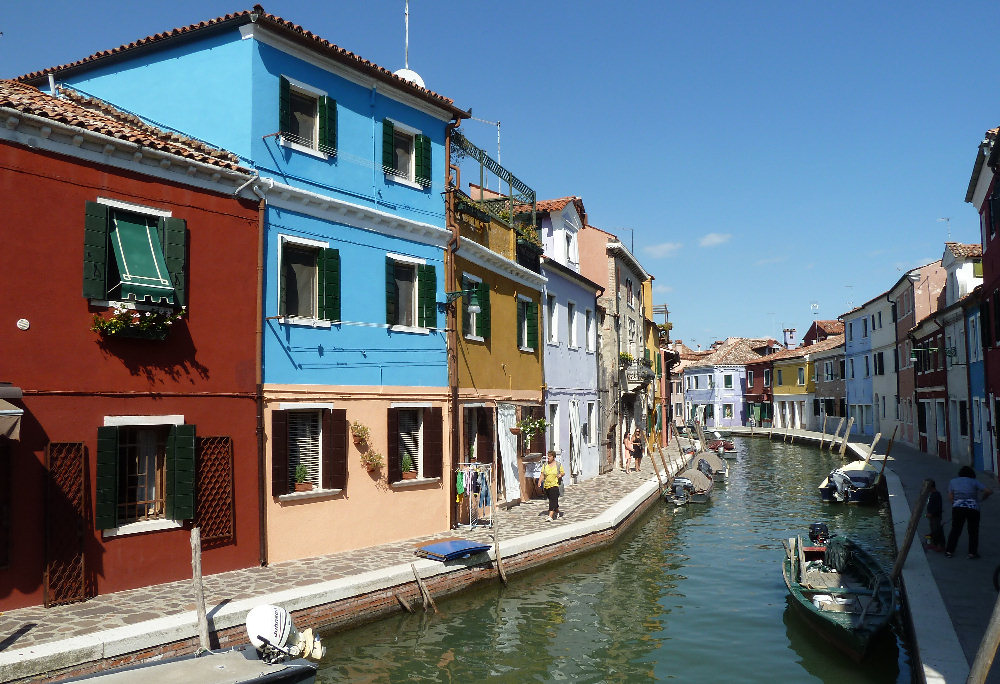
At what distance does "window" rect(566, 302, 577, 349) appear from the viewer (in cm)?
2744

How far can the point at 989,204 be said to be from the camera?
2348cm

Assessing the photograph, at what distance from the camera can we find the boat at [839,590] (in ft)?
35.8

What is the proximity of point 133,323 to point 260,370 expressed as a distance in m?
2.47

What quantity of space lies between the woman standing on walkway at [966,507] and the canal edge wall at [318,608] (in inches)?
287

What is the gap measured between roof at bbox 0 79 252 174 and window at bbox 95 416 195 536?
4.40m

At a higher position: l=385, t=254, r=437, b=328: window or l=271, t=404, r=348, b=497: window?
l=385, t=254, r=437, b=328: window

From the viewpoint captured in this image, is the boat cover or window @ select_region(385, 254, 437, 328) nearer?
the boat cover

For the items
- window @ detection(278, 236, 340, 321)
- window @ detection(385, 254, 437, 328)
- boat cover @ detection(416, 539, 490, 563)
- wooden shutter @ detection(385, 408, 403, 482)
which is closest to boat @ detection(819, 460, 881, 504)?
boat cover @ detection(416, 539, 490, 563)

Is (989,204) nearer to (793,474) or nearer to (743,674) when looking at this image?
(793,474)

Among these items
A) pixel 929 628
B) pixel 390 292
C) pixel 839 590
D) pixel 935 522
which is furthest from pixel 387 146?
pixel 935 522

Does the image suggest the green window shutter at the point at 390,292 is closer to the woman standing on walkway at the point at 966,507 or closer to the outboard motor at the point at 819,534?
the outboard motor at the point at 819,534

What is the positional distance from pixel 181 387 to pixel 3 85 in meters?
6.04

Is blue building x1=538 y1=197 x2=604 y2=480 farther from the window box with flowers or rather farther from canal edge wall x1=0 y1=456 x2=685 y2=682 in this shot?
the window box with flowers

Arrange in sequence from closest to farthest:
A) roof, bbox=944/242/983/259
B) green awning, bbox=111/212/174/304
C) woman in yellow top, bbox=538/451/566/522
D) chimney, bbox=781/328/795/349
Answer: green awning, bbox=111/212/174/304
woman in yellow top, bbox=538/451/566/522
roof, bbox=944/242/983/259
chimney, bbox=781/328/795/349
